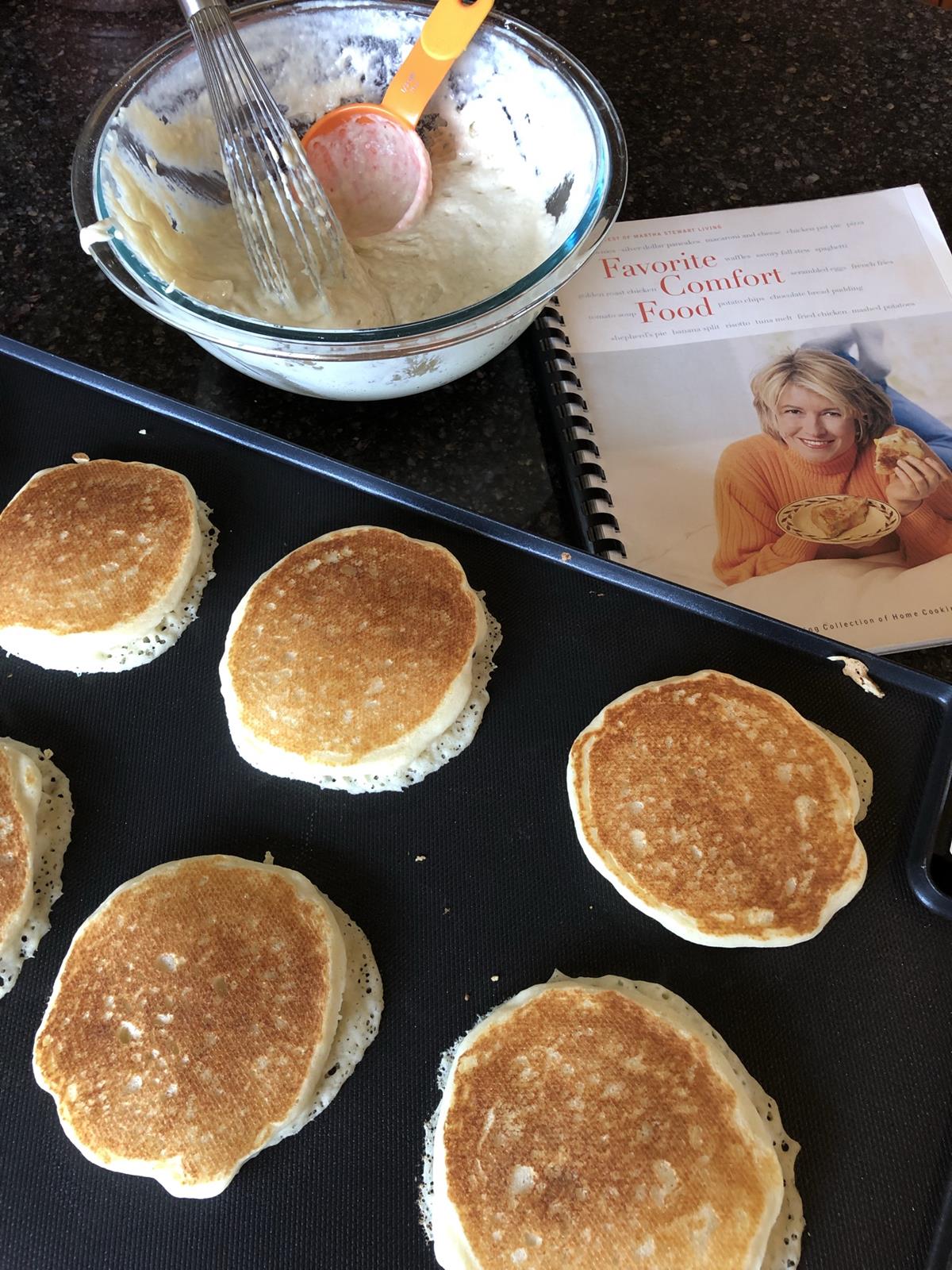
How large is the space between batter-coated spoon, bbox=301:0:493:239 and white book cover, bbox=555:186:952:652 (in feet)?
0.81

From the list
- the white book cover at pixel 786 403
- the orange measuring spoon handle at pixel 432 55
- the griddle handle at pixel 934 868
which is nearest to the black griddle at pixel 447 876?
the griddle handle at pixel 934 868

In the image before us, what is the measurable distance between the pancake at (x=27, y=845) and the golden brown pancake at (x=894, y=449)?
0.92m

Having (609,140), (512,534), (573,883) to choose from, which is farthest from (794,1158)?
(609,140)

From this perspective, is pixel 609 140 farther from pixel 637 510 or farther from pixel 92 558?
pixel 92 558

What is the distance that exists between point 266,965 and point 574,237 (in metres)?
0.69

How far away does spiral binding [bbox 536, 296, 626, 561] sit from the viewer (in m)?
0.93

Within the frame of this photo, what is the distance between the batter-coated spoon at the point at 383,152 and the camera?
94 cm

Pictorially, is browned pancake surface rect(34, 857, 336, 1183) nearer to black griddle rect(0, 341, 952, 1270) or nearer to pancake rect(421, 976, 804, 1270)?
black griddle rect(0, 341, 952, 1270)

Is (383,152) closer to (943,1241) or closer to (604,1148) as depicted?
(604,1148)

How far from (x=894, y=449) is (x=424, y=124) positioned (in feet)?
2.19

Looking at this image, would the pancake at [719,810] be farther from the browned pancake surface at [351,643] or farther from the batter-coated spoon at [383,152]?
the batter-coated spoon at [383,152]

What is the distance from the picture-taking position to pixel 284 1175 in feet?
2.23

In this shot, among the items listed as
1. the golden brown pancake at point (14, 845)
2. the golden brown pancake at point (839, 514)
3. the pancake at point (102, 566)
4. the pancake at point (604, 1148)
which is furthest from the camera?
the golden brown pancake at point (839, 514)

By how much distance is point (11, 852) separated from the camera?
753 millimetres
